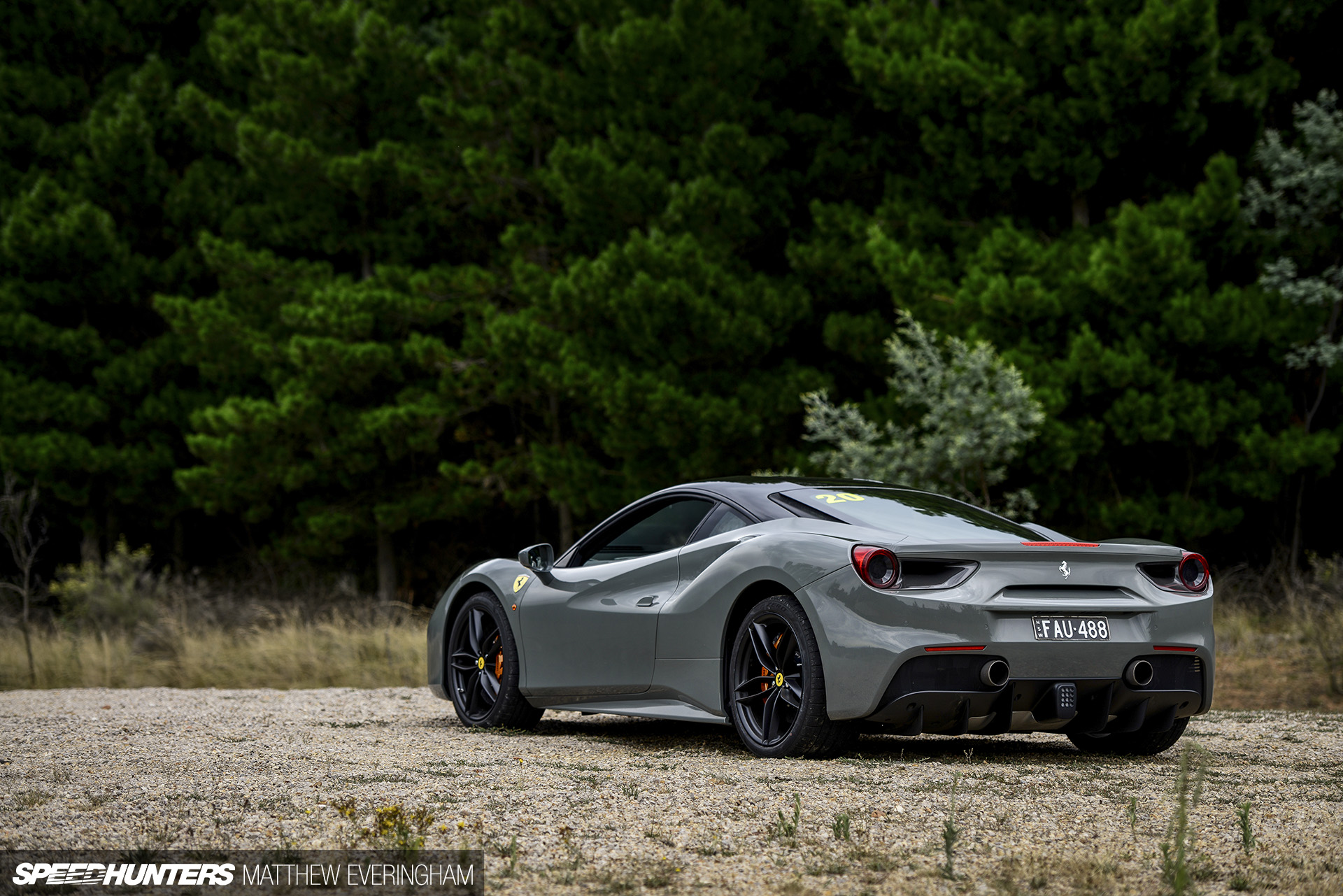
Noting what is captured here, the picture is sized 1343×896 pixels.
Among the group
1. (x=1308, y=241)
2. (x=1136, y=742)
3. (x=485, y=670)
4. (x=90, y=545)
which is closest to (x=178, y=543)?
(x=90, y=545)

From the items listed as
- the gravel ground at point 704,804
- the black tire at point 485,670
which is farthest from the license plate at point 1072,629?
the black tire at point 485,670

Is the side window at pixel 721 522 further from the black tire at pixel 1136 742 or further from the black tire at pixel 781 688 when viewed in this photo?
the black tire at pixel 1136 742

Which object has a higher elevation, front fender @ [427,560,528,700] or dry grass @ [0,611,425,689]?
front fender @ [427,560,528,700]

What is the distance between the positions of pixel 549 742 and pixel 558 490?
1587 centimetres

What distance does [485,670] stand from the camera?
793 centimetres

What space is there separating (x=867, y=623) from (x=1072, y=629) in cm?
92

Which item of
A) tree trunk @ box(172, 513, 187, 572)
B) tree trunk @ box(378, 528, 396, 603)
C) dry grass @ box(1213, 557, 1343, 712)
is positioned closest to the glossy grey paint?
dry grass @ box(1213, 557, 1343, 712)

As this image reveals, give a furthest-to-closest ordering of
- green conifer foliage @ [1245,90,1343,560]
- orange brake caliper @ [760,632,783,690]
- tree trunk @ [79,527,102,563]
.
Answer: tree trunk @ [79,527,102,563], green conifer foliage @ [1245,90,1343,560], orange brake caliper @ [760,632,783,690]

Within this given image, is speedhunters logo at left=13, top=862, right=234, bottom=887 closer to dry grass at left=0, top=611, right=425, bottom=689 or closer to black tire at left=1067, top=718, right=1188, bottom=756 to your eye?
black tire at left=1067, top=718, right=1188, bottom=756

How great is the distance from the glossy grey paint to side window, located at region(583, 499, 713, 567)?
15 cm

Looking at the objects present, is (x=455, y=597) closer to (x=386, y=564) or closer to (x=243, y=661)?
(x=243, y=661)

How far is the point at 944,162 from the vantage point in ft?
69.6

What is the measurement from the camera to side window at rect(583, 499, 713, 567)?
7.11 metres

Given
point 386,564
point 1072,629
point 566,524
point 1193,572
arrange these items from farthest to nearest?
point 386,564 < point 566,524 < point 1193,572 < point 1072,629
